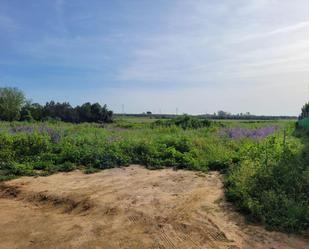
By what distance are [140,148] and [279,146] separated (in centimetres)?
396

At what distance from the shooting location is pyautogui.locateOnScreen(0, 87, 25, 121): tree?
161 ft

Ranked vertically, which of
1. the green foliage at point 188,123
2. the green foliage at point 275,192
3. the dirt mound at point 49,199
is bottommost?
the dirt mound at point 49,199

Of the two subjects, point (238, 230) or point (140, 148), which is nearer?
point (238, 230)

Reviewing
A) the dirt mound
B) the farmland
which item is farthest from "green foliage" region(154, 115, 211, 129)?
the dirt mound

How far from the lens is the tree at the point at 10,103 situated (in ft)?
161

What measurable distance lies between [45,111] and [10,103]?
6.47 m

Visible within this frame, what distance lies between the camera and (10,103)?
51375mm

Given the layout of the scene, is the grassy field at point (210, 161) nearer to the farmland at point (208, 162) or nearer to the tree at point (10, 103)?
the farmland at point (208, 162)

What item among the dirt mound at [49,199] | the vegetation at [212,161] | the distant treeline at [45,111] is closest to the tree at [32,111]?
the distant treeline at [45,111]

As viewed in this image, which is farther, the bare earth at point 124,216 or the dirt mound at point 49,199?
the dirt mound at point 49,199

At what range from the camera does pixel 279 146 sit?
9.52 meters

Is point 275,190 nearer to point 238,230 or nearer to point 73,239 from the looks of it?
point 238,230

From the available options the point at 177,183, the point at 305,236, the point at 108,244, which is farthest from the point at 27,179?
the point at 305,236

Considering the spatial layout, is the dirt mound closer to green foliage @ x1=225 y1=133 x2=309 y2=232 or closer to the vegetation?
the vegetation
